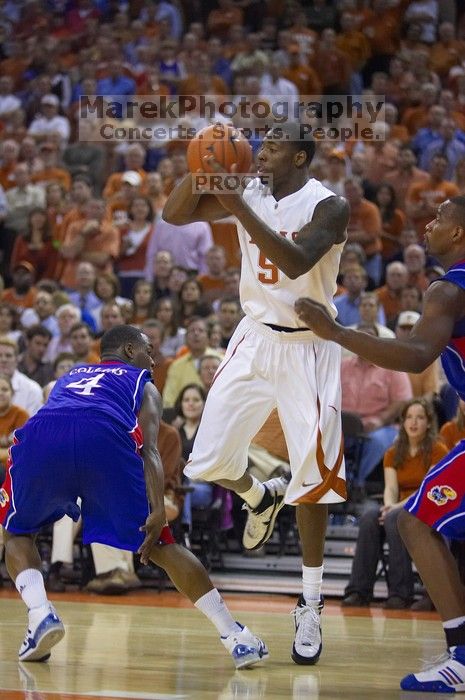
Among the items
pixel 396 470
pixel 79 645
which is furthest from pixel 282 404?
pixel 396 470

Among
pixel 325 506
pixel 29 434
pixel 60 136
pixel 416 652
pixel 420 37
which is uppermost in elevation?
pixel 420 37

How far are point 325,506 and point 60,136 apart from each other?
10490mm

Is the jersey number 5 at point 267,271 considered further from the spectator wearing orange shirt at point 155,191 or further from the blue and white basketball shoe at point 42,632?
the spectator wearing orange shirt at point 155,191

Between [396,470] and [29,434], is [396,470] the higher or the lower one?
the lower one

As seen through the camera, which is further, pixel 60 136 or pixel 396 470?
pixel 60 136

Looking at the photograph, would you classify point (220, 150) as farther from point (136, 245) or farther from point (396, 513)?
point (136, 245)

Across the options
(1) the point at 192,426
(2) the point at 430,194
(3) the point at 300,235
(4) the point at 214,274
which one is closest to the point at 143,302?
(4) the point at 214,274

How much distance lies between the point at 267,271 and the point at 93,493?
1248 millimetres

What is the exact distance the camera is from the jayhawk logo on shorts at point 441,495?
4.64 m

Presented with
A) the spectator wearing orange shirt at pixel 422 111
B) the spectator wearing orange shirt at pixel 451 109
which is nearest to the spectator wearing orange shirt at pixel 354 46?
the spectator wearing orange shirt at pixel 422 111

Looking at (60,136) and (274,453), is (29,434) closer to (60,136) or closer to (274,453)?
(274,453)

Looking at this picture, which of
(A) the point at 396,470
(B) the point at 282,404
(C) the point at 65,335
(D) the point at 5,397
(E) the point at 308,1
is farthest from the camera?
(E) the point at 308,1

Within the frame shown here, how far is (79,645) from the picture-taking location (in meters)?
5.71

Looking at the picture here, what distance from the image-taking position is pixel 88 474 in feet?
16.7
